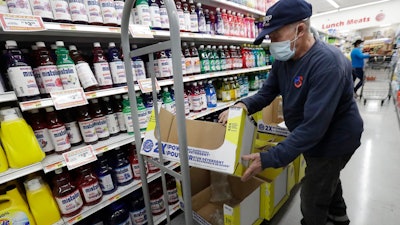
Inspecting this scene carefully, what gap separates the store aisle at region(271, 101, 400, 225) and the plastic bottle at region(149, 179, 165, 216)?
0.96 m

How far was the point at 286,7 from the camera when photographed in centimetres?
94

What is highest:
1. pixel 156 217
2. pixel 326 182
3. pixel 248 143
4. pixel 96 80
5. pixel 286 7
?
pixel 286 7

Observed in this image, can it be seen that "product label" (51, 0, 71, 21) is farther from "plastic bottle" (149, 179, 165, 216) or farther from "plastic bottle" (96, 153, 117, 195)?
"plastic bottle" (149, 179, 165, 216)

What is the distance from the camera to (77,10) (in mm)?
1110

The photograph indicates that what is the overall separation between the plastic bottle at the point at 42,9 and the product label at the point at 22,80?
0.89 feet

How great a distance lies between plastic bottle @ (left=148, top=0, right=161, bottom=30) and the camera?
1475 millimetres

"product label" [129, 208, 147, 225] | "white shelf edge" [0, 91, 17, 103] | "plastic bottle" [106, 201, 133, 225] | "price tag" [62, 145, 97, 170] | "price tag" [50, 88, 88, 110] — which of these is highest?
"white shelf edge" [0, 91, 17, 103]

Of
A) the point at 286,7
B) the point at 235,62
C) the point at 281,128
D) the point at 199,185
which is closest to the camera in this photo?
the point at 286,7

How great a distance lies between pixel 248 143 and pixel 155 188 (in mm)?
1115

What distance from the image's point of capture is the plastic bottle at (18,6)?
37.0 inches

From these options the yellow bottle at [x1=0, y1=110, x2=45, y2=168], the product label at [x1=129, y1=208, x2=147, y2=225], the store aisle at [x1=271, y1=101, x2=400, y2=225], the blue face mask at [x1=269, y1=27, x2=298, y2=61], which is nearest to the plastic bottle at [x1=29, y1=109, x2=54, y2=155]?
the yellow bottle at [x1=0, y1=110, x2=45, y2=168]

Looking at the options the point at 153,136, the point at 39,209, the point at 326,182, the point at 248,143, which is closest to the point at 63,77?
the point at 153,136

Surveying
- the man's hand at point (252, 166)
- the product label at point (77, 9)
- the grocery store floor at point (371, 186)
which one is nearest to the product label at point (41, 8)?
the product label at point (77, 9)

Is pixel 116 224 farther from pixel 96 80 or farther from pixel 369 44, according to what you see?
pixel 369 44
